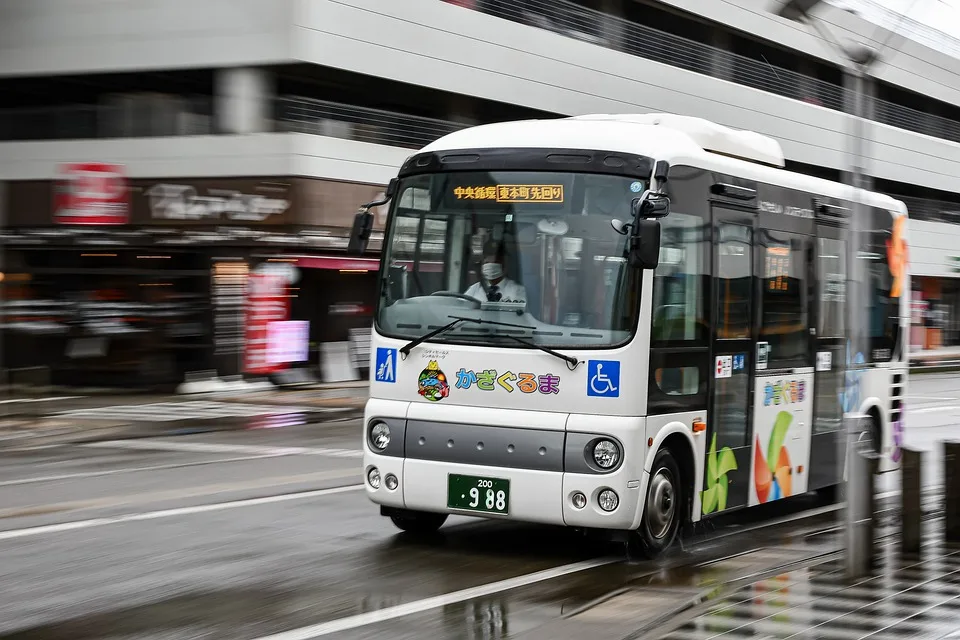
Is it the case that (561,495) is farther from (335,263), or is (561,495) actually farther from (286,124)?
(286,124)

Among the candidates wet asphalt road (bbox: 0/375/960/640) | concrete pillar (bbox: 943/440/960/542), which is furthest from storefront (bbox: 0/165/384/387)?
concrete pillar (bbox: 943/440/960/542)

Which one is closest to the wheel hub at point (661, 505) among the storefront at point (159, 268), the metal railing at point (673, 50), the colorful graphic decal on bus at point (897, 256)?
the colorful graphic decal on bus at point (897, 256)

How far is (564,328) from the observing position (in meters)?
8.27

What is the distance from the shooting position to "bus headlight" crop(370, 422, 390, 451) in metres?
8.73

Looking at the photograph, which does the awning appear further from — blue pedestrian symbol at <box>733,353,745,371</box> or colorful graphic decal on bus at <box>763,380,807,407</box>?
blue pedestrian symbol at <box>733,353,745,371</box>

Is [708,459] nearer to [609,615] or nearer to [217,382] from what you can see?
[609,615]

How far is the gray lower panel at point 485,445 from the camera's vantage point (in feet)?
26.8

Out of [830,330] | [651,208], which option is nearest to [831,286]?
[830,330]

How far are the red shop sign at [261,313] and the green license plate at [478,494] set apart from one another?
59.6 feet

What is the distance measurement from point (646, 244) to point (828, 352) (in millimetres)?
3805

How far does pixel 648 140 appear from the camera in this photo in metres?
8.66

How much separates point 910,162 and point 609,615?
53539mm

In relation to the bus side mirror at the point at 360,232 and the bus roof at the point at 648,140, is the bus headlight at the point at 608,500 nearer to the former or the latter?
the bus roof at the point at 648,140

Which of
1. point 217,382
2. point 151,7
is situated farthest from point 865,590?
point 151,7
